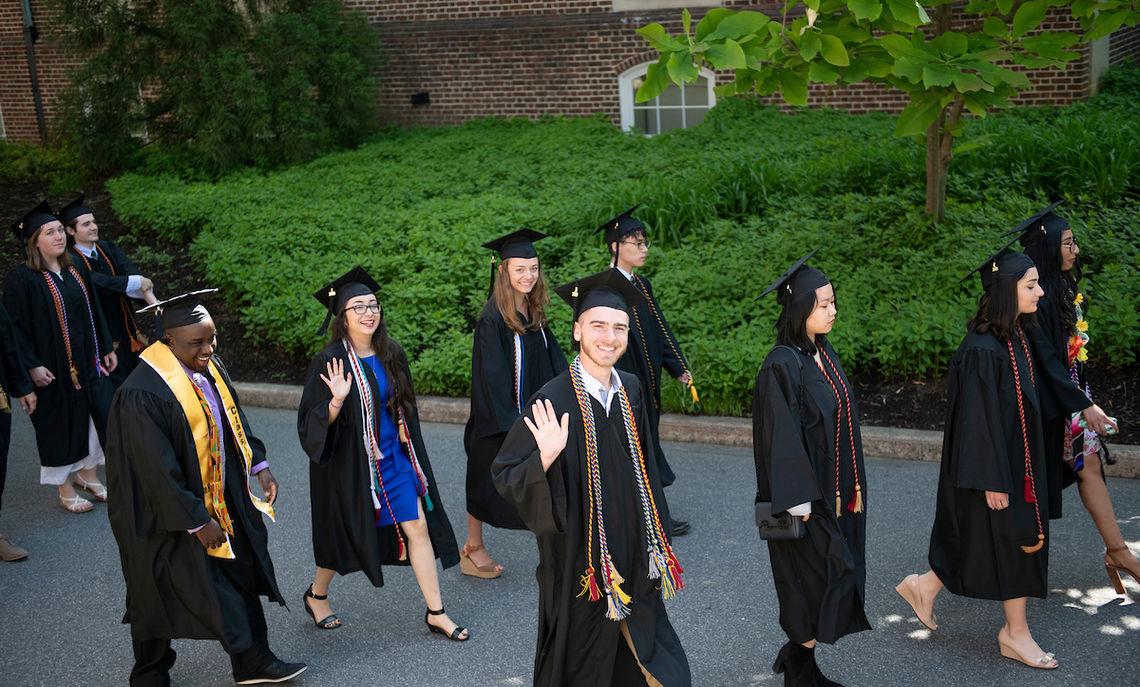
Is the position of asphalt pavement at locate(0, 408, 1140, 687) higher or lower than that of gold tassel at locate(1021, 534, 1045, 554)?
lower

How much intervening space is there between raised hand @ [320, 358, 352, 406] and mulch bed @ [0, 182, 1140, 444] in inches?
160

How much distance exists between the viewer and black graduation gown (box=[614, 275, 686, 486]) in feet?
20.0

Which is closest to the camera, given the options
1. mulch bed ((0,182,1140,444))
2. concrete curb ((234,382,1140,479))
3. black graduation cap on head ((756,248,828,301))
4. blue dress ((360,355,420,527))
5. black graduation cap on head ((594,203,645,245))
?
black graduation cap on head ((756,248,828,301))

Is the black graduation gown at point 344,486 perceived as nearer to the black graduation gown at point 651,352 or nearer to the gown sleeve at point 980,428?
the black graduation gown at point 651,352

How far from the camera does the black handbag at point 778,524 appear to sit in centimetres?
423

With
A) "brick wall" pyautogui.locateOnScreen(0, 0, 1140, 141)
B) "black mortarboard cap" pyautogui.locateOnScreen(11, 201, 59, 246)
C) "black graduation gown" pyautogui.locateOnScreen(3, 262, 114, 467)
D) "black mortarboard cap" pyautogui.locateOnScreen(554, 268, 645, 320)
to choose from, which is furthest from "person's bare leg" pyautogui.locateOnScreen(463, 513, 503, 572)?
"brick wall" pyautogui.locateOnScreen(0, 0, 1140, 141)

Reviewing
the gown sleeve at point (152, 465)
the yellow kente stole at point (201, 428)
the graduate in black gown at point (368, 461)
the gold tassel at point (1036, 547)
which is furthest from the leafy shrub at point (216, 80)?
the gold tassel at point (1036, 547)

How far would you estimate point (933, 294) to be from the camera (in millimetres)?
8445

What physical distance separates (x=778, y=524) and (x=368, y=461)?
6.49 ft

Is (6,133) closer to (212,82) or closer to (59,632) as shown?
(212,82)

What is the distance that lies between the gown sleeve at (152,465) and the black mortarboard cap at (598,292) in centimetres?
173

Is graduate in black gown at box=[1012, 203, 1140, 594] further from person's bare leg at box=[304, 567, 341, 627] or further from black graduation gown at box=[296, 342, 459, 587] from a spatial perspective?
person's bare leg at box=[304, 567, 341, 627]

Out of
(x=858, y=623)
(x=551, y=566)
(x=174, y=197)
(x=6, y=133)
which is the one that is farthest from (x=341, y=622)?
(x=6, y=133)

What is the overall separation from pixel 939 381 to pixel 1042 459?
→ 3.25 m
